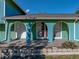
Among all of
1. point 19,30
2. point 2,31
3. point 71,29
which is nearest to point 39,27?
point 19,30

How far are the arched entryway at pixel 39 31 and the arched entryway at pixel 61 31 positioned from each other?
4.76ft

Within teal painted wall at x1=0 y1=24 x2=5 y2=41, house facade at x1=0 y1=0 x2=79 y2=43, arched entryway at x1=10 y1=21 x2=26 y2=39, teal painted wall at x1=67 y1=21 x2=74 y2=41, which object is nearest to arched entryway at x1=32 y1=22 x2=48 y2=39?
house facade at x1=0 y1=0 x2=79 y2=43

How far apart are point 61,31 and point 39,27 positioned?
2.67 metres

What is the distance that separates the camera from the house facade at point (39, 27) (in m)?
19.0

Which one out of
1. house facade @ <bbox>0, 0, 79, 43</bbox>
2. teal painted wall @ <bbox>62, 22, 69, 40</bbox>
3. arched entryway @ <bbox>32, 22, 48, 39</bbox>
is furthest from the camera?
arched entryway @ <bbox>32, 22, 48, 39</bbox>

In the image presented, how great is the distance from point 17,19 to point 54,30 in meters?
4.67

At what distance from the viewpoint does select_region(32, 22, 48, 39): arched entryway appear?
67.5ft

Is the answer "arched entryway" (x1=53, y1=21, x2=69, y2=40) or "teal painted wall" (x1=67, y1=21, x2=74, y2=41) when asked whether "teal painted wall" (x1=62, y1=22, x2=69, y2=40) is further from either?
"teal painted wall" (x1=67, y1=21, x2=74, y2=41)

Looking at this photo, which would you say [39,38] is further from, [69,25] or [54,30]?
[69,25]

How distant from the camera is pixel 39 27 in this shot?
69.5ft

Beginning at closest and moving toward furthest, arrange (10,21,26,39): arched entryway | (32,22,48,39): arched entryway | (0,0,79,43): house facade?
(0,0,79,43): house facade, (32,22,48,39): arched entryway, (10,21,26,39): arched entryway

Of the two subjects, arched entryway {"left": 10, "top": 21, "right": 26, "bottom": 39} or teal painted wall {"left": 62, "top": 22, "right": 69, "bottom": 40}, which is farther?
arched entryway {"left": 10, "top": 21, "right": 26, "bottom": 39}

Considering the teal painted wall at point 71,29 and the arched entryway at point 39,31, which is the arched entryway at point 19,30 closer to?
the arched entryway at point 39,31

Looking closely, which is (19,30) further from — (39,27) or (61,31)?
(61,31)
